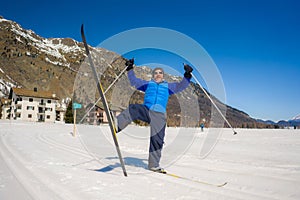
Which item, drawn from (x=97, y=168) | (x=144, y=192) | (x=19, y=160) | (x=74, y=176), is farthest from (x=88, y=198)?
(x=19, y=160)

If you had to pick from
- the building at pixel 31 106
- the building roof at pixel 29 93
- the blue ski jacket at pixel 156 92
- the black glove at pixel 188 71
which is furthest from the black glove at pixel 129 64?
the building roof at pixel 29 93

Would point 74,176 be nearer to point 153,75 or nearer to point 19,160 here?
point 19,160

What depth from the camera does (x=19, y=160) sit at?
523cm

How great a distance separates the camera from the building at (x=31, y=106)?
7175 cm

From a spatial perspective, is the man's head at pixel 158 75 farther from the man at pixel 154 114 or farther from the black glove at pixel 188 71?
the black glove at pixel 188 71

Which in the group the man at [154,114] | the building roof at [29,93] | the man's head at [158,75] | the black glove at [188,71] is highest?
the building roof at [29,93]

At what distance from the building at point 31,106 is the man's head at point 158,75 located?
74942mm

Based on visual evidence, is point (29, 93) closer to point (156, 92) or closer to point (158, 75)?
point (158, 75)

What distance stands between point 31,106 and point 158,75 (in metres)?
76.7

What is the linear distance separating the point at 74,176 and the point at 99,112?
233 feet

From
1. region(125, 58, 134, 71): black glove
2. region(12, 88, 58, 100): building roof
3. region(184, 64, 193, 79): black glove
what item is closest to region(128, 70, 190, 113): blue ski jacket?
region(184, 64, 193, 79): black glove

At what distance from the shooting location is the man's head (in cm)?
563

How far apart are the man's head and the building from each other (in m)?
74.9

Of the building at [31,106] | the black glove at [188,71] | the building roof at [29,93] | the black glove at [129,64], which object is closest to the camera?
the black glove at [188,71]
